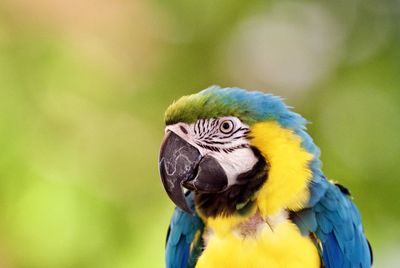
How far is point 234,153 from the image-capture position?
1.68 m

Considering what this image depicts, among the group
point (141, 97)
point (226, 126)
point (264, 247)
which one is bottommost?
point (264, 247)

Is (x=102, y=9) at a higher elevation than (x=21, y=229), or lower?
higher

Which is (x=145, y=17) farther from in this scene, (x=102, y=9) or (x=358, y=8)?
(x=358, y=8)

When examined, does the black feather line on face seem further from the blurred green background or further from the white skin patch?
the blurred green background

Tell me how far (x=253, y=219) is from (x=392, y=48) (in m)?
2.00

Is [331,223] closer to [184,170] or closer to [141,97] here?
[184,170]

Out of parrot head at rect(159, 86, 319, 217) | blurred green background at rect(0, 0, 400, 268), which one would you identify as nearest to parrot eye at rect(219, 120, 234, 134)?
parrot head at rect(159, 86, 319, 217)

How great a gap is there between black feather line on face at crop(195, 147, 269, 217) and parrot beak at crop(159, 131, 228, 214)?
2.2 inches

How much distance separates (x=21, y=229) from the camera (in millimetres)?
2879

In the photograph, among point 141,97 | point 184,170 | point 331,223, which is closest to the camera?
point 184,170

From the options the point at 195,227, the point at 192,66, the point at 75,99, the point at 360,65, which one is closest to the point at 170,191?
the point at 195,227

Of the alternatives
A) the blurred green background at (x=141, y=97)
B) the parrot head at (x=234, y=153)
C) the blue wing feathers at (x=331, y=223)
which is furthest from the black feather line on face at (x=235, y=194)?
the blurred green background at (x=141, y=97)

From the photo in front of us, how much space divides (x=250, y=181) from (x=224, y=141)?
128 millimetres

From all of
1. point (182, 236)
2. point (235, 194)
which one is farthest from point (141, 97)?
point (235, 194)
